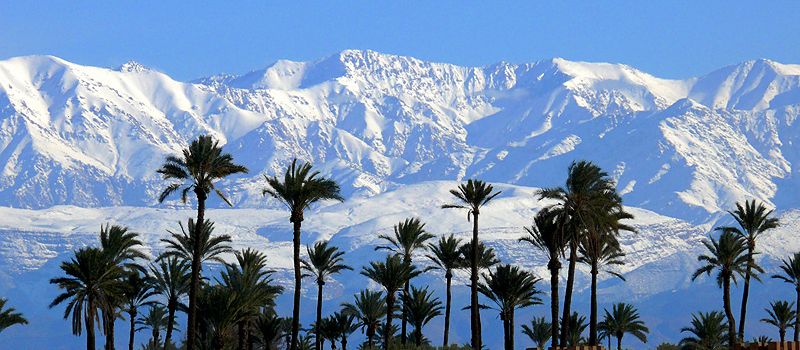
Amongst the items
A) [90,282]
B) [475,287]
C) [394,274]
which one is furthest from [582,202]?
[90,282]

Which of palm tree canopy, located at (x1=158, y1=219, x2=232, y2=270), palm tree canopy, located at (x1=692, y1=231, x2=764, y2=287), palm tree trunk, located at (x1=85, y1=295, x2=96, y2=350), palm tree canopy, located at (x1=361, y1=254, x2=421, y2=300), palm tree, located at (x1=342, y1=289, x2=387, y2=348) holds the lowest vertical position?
palm tree trunk, located at (x1=85, y1=295, x2=96, y2=350)

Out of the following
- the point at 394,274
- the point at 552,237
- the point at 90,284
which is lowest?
the point at 90,284

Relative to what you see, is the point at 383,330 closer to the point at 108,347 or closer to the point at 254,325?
the point at 254,325

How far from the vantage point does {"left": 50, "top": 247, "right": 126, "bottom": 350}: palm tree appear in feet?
204

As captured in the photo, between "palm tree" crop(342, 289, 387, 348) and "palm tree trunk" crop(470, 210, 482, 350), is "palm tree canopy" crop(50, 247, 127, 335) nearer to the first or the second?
"palm tree" crop(342, 289, 387, 348)

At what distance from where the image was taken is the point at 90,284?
62625 millimetres

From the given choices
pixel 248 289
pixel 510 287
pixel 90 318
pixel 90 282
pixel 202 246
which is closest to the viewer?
pixel 90 282

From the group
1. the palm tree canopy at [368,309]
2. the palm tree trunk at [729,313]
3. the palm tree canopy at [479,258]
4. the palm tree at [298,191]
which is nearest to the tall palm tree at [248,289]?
the palm tree at [298,191]

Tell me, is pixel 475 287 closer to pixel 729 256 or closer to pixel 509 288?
pixel 509 288

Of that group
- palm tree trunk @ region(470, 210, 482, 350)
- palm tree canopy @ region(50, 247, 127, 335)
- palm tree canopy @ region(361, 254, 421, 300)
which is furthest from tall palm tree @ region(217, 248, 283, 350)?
palm tree trunk @ region(470, 210, 482, 350)

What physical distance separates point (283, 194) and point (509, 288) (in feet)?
59.1

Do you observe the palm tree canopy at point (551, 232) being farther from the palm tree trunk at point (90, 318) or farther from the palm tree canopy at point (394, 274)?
the palm tree trunk at point (90, 318)

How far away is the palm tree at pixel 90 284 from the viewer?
6228 cm

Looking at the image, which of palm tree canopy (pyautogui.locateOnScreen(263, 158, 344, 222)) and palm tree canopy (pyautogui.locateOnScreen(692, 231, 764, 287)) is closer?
palm tree canopy (pyautogui.locateOnScreen(263, 158, 344, 222))
